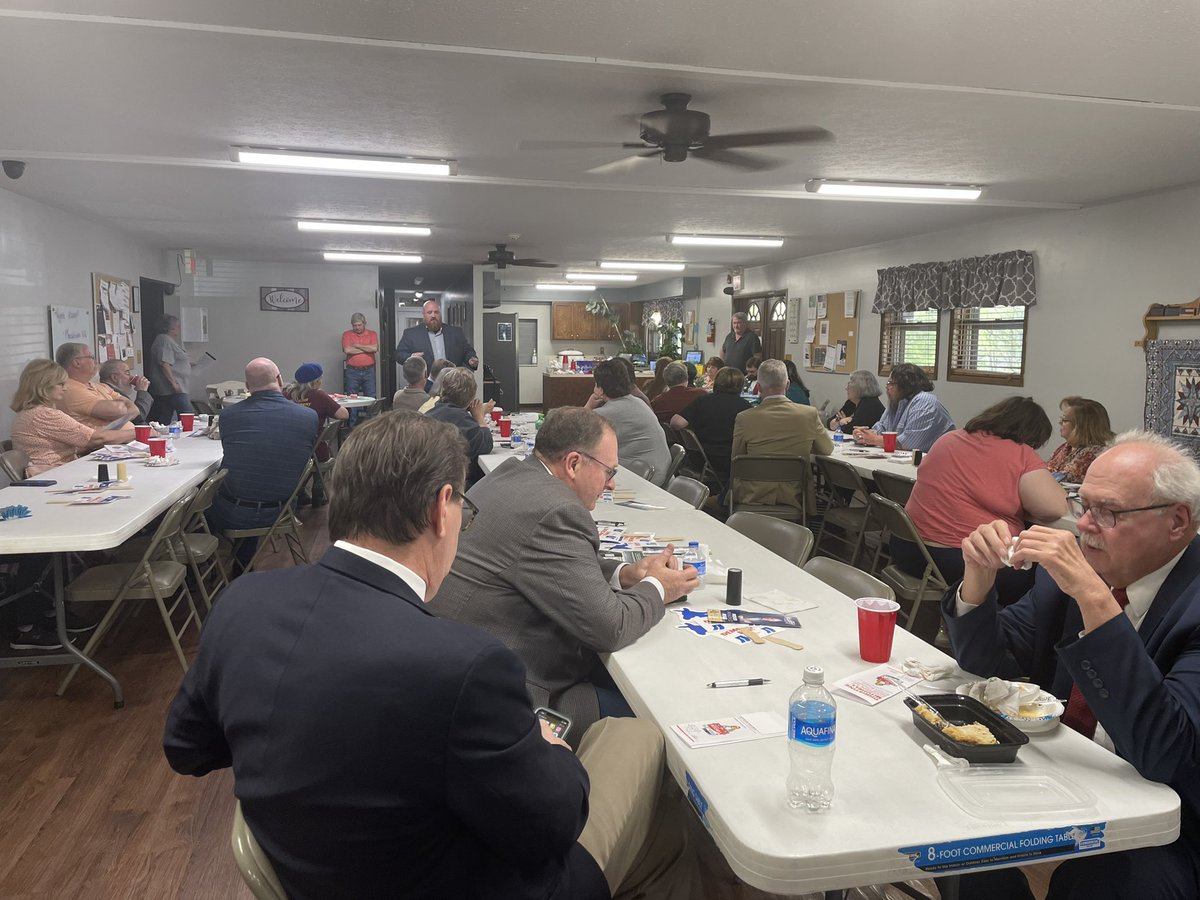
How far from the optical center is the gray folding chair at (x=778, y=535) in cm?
294

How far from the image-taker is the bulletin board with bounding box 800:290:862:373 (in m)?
9.98

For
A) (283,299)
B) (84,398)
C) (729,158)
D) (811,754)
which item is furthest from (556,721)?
(283,299)

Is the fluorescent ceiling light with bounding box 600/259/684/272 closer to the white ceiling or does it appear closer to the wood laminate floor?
the white ceiling

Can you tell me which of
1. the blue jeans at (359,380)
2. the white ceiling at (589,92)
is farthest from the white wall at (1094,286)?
the blue jeans at (359,380)

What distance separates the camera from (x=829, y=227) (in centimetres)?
820

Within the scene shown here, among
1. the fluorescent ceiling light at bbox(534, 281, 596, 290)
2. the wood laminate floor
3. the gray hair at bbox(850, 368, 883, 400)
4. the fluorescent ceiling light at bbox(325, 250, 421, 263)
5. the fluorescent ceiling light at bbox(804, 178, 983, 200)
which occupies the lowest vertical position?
the wood laminate floor

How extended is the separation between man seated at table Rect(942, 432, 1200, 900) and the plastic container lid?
147 millimetres

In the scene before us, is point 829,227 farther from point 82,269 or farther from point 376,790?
point 376,790

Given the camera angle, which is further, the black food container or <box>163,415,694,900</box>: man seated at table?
the black food container

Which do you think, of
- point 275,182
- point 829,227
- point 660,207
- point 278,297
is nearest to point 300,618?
point 275,182

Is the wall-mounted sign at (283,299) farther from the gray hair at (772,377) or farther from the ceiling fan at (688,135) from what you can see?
the ceiling fan at (688,135)

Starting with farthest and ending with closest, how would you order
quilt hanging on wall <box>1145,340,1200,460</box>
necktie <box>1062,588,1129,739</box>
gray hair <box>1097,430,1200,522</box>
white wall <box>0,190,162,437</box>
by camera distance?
white wall <box>0,190,162,437</box> < quilt hanging on wall <box>1145,340,1200,460</box> < necktie <box>1062,588,1129,739</box> < gray hair <box>1097,430,1200,522</box>

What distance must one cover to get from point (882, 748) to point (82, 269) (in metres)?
9.08

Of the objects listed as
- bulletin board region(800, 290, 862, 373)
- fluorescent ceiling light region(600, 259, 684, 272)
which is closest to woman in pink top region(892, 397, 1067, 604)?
bulletin board region(800, 290, 862, 373)
